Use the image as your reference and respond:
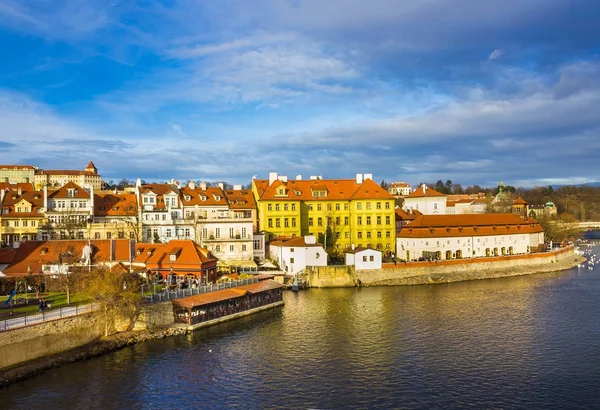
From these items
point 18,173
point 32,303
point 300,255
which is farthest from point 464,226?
point 18,173

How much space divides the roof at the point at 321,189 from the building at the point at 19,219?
26.0 m

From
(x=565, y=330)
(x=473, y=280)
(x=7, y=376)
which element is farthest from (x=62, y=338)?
(x=473, y=280)

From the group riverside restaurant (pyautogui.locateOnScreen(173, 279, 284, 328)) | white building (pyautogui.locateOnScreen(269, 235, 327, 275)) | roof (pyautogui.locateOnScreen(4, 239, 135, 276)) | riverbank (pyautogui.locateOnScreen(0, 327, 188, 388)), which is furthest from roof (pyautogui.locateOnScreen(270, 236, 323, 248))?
riverbank (pyautogui.locateOnScreen(0, 327, 188, 388))

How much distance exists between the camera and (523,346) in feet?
107

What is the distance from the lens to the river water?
81.4ft

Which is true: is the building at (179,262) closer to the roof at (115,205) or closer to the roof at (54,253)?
the roof at (54,253)

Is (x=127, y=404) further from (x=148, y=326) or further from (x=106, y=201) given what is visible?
(x=106, y=201)

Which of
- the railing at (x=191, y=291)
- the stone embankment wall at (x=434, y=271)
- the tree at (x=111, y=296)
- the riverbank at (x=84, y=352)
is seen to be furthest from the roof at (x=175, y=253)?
the stone embankment wall at (x=434, y=271)

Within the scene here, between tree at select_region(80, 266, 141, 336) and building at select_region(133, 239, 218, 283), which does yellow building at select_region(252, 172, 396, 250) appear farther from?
tree at select_region(80, 266, 141, 336)

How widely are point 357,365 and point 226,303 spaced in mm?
13983

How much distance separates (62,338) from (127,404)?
875 cm

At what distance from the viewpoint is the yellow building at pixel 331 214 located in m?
68.0

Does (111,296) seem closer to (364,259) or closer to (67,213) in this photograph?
(364,259)

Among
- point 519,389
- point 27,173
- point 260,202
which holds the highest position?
point 27,173
